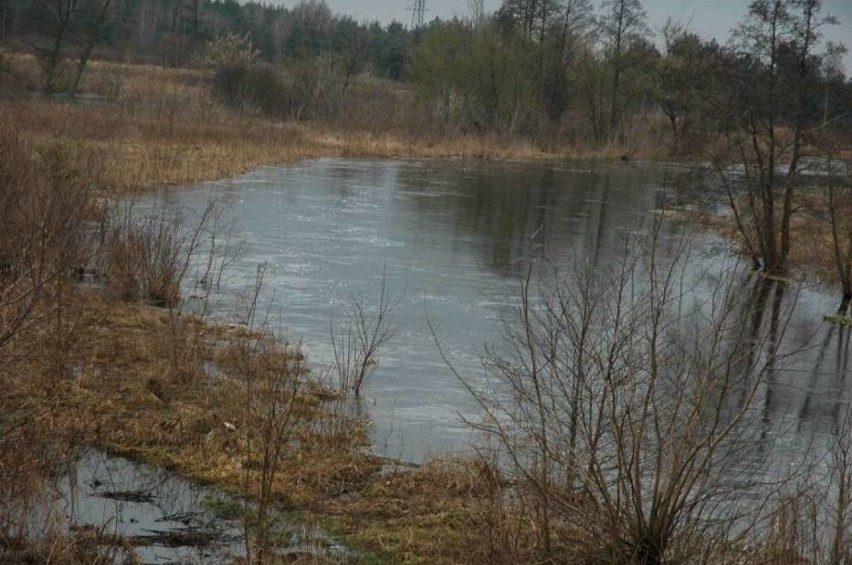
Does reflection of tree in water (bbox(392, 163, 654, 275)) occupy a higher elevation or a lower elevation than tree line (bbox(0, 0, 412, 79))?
lower

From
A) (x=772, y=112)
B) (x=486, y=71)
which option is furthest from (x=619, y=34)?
(x=772, y=112)

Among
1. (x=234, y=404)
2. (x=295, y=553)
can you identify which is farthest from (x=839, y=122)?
(x=295, y=553)

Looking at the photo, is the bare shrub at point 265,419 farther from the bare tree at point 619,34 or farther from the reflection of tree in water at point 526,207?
the bare tree at point 619,34

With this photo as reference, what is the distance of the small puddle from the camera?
21.2ft

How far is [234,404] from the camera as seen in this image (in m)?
9.12

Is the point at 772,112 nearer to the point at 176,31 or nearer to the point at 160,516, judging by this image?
the point at 160,516

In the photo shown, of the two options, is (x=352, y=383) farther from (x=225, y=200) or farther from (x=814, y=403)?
(x=225, y=200)

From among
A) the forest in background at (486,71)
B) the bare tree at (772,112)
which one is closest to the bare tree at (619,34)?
the forest in background at (486,71)

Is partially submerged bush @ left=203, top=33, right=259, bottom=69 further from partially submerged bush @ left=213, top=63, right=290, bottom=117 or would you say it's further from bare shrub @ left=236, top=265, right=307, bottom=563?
bare shrub @ left=236, top=265, right=307, bottom=563

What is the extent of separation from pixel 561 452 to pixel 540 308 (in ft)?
24.0

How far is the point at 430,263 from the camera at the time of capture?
1819 cm

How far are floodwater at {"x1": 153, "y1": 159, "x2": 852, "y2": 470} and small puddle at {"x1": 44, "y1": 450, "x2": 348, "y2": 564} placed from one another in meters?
1.40

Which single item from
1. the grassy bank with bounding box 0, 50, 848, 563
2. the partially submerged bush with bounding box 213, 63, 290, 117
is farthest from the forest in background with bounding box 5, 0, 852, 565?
the partially submerged bush with bounding box 213, 63, 290, 117

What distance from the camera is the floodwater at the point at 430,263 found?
33.9 feet
